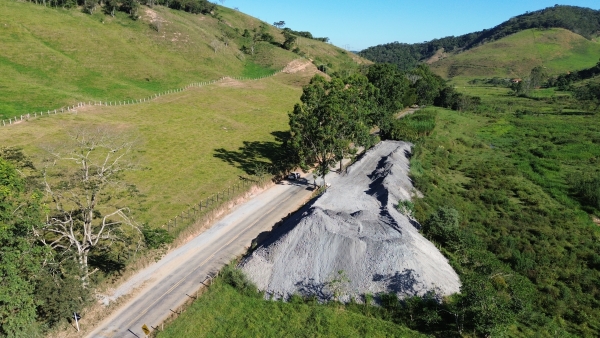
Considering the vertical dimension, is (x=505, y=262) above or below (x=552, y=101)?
below

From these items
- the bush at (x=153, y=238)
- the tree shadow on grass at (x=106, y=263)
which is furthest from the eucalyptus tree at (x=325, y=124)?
the tree shadow on grass at (x=106, y=263)

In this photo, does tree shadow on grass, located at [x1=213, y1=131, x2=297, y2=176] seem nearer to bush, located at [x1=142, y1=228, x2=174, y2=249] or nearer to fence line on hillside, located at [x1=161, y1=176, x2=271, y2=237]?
fence line on hillside, located at [x1=161, y1=176, x2=271, y2=237]

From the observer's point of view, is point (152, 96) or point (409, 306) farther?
point (152, 96)

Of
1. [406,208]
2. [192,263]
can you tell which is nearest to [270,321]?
[192,263]

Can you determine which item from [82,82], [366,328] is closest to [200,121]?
[82,82]

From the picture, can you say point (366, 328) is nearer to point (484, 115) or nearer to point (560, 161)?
point (560, 161)

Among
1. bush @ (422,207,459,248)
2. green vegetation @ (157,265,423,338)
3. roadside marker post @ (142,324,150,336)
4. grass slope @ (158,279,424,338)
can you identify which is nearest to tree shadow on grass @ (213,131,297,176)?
bush @ (422,207,459,248)
